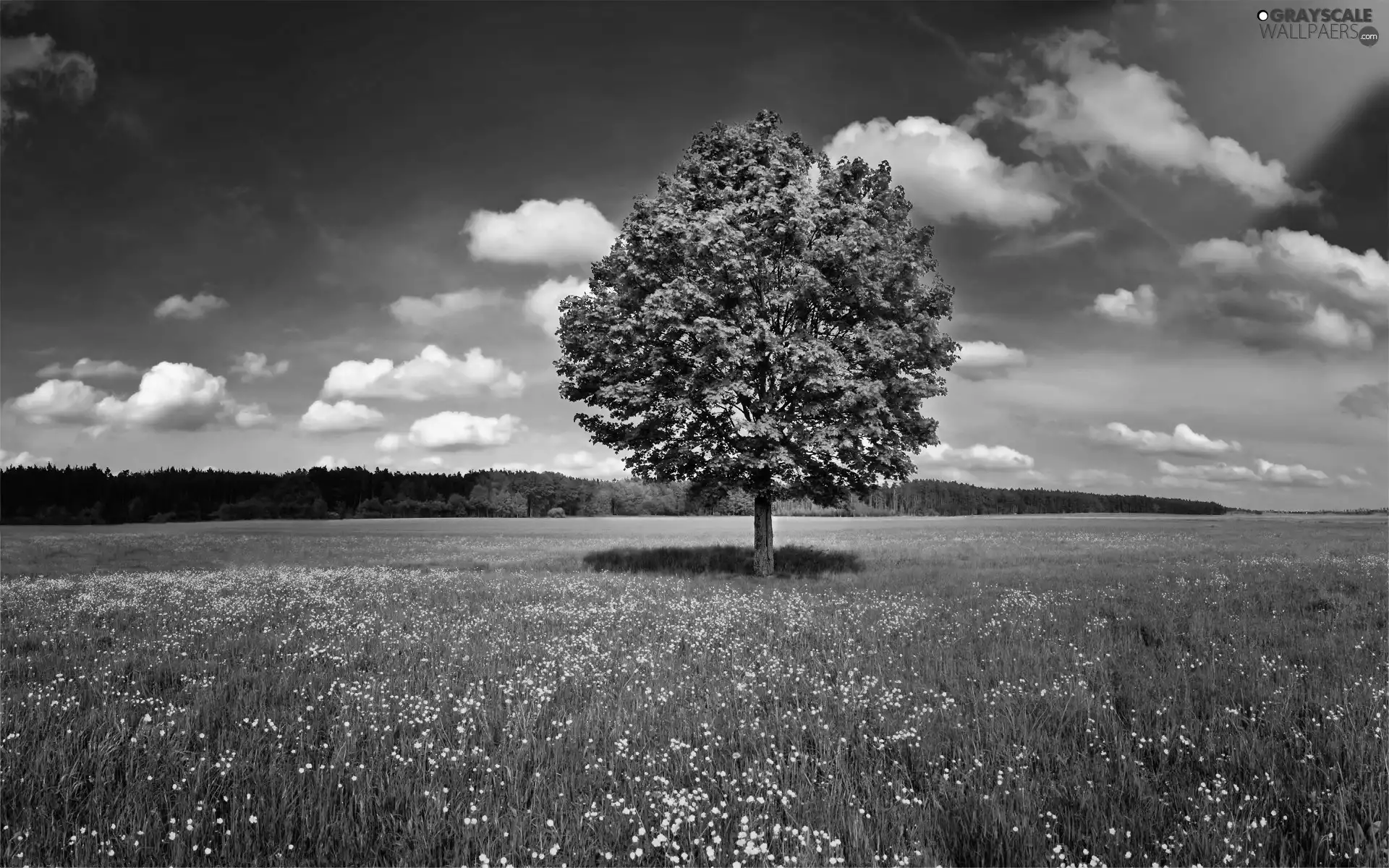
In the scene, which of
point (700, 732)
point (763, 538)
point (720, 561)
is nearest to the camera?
point (700, 732)

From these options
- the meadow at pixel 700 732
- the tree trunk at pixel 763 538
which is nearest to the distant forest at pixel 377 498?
the tree trunk at pixel 763 538

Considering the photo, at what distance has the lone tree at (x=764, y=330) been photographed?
2189cm

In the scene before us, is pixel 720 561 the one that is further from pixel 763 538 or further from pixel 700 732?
pixel 700 732

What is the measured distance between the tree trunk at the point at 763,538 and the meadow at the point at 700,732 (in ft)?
24.9

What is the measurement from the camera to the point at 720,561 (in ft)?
95.8

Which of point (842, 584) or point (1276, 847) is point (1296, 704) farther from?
point (842, 584)

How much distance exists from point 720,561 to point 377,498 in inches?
4563

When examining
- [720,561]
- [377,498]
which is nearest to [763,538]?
[720,561]

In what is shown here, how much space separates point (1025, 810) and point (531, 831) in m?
3.82

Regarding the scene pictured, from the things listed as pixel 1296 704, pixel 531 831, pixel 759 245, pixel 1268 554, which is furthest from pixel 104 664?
pixel 1268 554

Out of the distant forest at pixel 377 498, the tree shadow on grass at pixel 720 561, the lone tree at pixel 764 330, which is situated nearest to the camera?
the lone tree at pixel 764 330

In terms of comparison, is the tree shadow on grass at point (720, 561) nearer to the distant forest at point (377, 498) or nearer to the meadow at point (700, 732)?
the meadow at point (700, 732)

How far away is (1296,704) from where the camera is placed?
8086 millimetres

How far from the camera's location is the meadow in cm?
498
